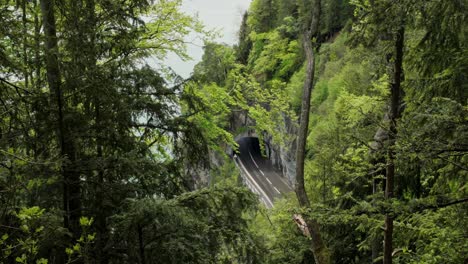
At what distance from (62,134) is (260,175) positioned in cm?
3006

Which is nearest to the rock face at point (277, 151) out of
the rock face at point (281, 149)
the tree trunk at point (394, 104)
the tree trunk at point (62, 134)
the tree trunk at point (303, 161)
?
the rock face at point (281, 149)

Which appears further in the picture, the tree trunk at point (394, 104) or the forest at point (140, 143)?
the tree trunk at point (394, 104)

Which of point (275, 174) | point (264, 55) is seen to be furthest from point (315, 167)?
point (264, 55)

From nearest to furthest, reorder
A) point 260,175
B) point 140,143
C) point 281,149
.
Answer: point 140,143, point 281,149, point 260,175

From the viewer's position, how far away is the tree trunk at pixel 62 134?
3760 mm

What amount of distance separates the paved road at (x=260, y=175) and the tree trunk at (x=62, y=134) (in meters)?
23.2

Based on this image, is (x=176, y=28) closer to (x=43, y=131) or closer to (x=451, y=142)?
(x=43, y=131)

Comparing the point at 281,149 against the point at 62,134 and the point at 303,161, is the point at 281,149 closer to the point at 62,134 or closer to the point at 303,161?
the point at 303,161

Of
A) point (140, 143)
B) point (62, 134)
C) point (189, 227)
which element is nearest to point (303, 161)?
point (140, 143)

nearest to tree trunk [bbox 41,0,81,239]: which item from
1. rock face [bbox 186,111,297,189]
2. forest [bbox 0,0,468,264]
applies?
forest [bbox 0,0,468,264]

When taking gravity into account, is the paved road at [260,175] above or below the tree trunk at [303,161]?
below

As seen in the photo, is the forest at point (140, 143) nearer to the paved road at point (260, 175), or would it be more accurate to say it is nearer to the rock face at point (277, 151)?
the rock face at point (277, 151)

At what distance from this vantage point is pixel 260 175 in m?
33.4

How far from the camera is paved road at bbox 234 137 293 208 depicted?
29.3m
